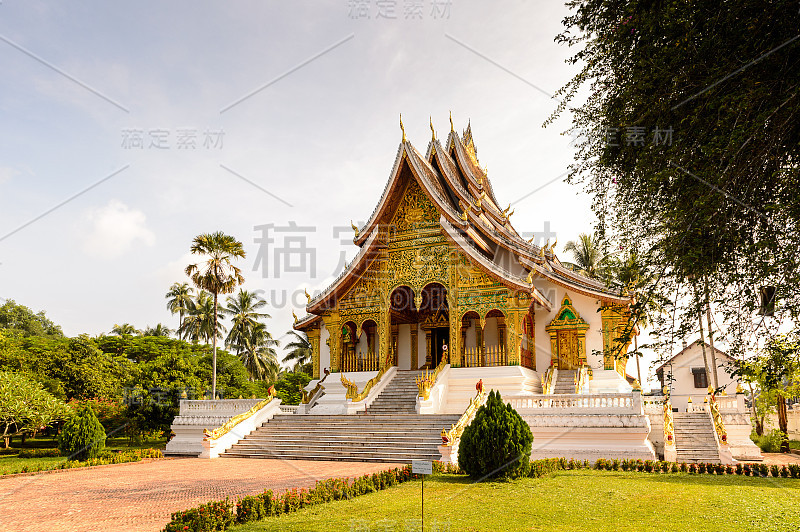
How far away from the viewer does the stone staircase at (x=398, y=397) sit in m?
18.1

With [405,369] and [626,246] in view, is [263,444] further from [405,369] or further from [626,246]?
[626,246]

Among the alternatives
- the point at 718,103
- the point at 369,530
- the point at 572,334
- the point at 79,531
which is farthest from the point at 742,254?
the point at 572,334

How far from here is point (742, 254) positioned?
18.7 ft

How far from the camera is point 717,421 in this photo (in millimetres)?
16656

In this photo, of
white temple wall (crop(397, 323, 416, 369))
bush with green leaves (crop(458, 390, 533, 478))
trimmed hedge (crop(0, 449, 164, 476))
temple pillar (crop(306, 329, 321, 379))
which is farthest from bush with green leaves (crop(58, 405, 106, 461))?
white temple wall (crop(397, 323, 416, 369))

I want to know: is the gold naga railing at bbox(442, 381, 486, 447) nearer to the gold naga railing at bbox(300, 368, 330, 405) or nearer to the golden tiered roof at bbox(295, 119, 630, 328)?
the golden tiered roof at bbox(295, 119, 630, 328)

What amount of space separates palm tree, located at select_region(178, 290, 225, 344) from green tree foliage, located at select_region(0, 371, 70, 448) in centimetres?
2806

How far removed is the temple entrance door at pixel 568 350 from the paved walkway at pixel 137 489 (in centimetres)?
1000

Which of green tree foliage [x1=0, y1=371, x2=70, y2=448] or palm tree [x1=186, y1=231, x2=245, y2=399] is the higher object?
palm tree [x1=186, y1=231, x2=245, y2=399]

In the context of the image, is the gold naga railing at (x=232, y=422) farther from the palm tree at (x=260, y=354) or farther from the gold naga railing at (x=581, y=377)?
the palm tree at (x=260, y=354)

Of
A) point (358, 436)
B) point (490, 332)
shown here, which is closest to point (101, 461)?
point (358, 436)

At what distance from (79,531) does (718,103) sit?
8601 mm

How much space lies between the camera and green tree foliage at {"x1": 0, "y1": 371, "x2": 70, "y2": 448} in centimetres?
1667

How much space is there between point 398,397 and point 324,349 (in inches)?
246
